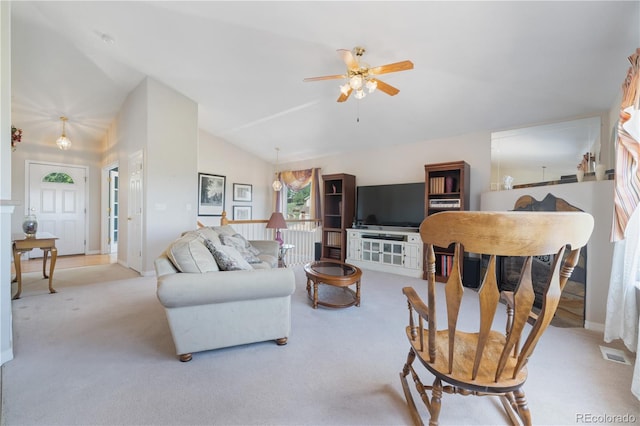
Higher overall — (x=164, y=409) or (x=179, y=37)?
(x=179, y=37)

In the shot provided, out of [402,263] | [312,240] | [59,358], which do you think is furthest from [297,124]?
[59,358]

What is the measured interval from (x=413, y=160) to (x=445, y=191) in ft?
3.17

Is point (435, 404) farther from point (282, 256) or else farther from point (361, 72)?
point (282, 256)

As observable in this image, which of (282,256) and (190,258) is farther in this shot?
(282,256)

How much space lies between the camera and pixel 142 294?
321cm

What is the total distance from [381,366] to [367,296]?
4.91 feet

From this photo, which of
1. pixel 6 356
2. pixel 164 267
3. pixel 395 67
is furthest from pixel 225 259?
pixel 395 67

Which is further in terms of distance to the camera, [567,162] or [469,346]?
[567,162]

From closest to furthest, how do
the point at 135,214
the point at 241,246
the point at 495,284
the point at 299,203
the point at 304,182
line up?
the point at 495,284
the point at 241,246
the point at 135,214
the point at 304,182
the point at 299,203

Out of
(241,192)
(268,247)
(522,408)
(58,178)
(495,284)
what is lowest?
(522,408)

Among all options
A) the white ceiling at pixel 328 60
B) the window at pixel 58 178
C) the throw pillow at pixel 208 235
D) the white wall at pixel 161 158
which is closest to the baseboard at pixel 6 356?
the throw pillow at pixel 208 235

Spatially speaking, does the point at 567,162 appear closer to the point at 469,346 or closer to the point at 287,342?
the point at 469,346

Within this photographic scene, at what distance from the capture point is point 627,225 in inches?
73.1

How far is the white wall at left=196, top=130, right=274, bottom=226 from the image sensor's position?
19.6 feet
